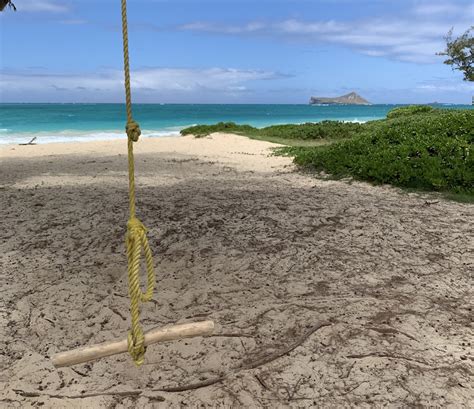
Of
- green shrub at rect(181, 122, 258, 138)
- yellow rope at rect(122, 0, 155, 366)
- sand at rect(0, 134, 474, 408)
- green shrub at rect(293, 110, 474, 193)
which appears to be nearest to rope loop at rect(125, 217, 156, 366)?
yellow rope at rect(122, 0, 155, 366)

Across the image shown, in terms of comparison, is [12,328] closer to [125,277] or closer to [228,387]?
[125,277]

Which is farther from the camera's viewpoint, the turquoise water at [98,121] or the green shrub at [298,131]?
the turquoise water at [98,121]

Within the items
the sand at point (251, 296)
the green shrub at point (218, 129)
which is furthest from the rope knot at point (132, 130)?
the green shrub at point (218, 129)

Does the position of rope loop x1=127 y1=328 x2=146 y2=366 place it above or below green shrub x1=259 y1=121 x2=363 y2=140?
below

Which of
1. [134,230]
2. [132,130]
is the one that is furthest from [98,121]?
[134,230]

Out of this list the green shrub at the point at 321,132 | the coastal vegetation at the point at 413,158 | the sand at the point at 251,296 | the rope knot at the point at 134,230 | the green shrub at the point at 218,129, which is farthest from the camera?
the green shrub at the point at 218,129

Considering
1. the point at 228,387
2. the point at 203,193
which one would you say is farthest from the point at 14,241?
the point at 228,387

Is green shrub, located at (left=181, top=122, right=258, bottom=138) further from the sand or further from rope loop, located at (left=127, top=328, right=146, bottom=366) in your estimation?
rope loop, located at (left=127, top=328, right=146, bottom=366)

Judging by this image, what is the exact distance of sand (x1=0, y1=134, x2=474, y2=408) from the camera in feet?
9.14

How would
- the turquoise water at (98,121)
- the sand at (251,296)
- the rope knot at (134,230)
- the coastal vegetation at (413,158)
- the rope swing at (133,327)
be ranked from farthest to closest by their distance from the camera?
1. the turquoise water at (98,121)
2. the coastal vegetation at (413,158)
3. the sand at (251,296)
4. the rope knot at (134,230)
5. the rope swing at (133,327)

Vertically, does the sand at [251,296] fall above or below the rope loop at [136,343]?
below

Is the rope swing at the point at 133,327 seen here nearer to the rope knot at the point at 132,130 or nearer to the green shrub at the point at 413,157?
the rope knot at the point at 132,130

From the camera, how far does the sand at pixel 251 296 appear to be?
279 centimetres

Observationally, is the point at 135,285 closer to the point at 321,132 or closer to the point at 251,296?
the point at 251,296
